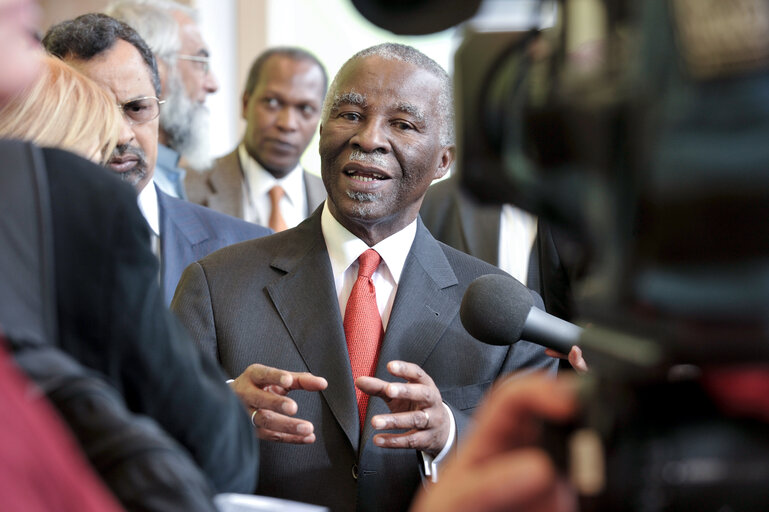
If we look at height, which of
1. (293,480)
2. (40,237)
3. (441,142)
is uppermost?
(40,237)

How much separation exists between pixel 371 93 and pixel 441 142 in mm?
231

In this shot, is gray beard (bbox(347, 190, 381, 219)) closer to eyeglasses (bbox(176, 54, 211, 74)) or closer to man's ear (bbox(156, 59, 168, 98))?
man's ear (bbox(156, 59, 168, 98))

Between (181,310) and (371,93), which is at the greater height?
(371,93)

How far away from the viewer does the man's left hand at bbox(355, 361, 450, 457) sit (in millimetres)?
1604

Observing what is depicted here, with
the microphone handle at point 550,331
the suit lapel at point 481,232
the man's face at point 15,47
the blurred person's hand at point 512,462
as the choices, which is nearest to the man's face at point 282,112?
the suit lapel at point 481,232

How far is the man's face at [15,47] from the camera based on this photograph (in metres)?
0.77

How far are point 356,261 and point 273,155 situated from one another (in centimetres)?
191

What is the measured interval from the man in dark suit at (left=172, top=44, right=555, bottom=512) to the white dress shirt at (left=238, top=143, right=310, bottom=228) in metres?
1.55

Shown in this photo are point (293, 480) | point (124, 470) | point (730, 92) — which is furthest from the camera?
point (293, 480)

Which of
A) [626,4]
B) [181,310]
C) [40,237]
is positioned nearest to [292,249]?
[181,310]

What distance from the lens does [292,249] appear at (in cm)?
212

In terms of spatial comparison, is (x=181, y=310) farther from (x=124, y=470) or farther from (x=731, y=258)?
(x=731, y=258)

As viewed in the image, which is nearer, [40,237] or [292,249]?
[40,237]

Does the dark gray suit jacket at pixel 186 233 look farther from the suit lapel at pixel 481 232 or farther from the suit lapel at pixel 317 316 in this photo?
the suit lapel at pixel 481 232
